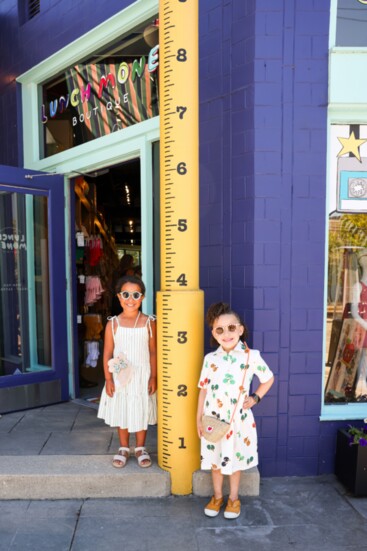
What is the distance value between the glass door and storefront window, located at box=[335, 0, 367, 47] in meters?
3.25

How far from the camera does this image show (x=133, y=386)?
3.29 meters

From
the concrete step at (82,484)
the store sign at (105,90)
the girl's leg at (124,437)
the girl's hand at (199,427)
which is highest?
the store sign at (105,90)

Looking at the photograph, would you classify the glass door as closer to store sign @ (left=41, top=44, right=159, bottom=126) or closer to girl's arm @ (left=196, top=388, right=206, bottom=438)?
store sign @ (left=41, top=44, right=159, bottom=126)

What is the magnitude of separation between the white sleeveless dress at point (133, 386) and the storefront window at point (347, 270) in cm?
159

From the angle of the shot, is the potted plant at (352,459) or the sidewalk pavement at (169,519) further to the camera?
the potted plant at (352,459)

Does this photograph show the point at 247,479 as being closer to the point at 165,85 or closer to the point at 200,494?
the point at 200,494

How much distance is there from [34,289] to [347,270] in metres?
3.48

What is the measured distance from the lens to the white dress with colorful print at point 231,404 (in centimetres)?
291

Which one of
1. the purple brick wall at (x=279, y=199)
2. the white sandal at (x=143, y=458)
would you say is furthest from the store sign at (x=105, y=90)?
the white sandal at (x=143, y=458)

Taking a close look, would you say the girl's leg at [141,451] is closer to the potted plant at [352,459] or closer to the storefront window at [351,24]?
A: the potted plant at [352,459]

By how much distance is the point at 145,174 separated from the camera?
14.1 feet

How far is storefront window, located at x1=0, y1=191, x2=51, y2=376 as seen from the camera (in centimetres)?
500

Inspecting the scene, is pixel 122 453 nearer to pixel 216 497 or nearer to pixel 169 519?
pixel 169 519

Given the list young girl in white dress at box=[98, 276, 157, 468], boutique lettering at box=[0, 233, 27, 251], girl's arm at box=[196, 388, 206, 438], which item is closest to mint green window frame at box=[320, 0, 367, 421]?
young girl in white dress at box=[98, 276, 157, 468]
